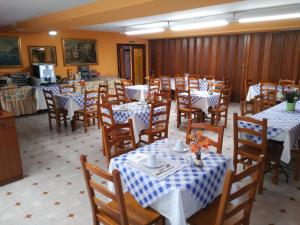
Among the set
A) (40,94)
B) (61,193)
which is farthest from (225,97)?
(40,94)

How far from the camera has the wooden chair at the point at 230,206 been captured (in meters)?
1.70

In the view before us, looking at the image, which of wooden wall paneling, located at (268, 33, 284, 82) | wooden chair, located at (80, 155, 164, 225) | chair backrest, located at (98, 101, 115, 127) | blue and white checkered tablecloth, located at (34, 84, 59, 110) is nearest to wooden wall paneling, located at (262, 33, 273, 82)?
wooden wall paneling, located at (268, 33, 284, 82)

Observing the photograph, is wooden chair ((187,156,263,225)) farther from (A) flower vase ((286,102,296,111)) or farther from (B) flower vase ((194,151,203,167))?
(A) flower vase ((286,102,296,111))

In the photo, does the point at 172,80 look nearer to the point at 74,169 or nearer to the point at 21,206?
the point at 74,169

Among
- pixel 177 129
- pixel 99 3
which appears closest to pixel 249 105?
pixel 177 129

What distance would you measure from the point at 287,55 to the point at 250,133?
587 cm

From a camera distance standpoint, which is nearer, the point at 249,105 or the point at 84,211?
the point at 84,211

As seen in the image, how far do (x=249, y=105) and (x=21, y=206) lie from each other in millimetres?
7210

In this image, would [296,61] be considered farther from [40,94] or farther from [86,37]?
[40,94]

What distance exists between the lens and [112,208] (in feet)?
6.60

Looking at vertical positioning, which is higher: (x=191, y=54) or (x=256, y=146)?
(x=191, y=54)

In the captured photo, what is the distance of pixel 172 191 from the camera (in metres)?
1.84

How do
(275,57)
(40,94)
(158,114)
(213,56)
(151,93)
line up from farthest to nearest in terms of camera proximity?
1. (213,56)
2. (275,57)
3. (40,94)
4. (151,93)
5. (158,114)

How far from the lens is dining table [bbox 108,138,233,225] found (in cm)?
186
